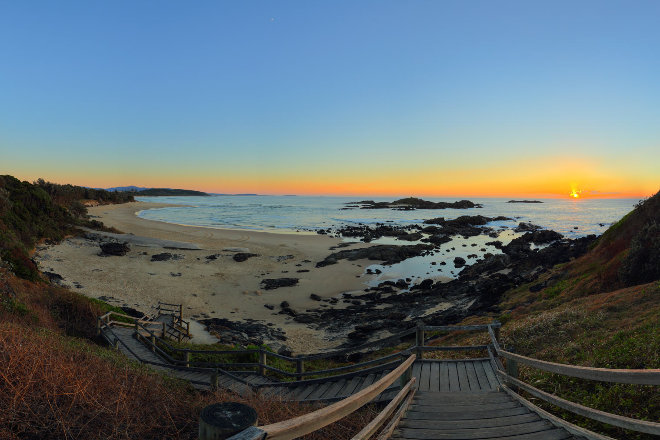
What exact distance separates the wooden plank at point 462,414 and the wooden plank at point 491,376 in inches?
73.4

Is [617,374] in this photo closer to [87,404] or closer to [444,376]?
[444,376]

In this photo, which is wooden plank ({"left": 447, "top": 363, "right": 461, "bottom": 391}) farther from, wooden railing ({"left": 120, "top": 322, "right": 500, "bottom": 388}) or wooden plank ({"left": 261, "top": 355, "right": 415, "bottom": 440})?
wooden plank ({"left": 261, "top": 355, "right": 415, "bottom": 440})

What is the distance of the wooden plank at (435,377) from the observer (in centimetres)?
677

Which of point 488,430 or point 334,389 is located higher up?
point 488,430

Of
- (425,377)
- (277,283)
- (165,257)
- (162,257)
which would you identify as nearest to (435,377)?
(425,377)

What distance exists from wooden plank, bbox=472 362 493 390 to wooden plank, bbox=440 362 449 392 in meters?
0.64

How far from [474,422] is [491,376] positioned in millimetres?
3183

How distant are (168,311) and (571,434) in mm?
21419

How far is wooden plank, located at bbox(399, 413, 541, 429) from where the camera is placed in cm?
439

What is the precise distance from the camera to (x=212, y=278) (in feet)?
94.3

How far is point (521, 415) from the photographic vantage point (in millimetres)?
4734

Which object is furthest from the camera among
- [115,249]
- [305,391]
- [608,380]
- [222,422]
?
[115,249]

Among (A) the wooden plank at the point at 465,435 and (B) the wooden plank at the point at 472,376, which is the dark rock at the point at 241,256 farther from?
(A) the wooden plank at the point at 465,435

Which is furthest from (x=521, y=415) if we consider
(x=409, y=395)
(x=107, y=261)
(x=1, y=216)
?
(x=1, y=216)
